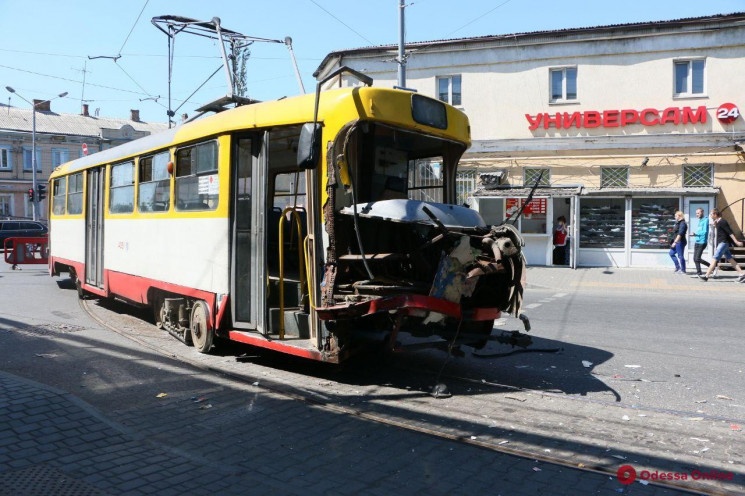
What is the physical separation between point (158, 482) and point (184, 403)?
1740mm

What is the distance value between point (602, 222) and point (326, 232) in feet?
53.8

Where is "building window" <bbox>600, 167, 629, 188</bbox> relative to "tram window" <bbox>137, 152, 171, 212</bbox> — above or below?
above

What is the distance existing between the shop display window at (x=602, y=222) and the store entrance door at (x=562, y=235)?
48 cm

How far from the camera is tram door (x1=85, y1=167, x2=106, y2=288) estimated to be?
11.2 meters

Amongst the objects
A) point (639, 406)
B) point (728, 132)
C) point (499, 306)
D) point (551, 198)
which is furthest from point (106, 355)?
point (728, 132)

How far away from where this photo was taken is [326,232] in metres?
6.01

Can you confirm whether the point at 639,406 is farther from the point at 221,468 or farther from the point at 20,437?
the point at 20,437

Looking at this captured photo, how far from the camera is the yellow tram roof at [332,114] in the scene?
5.93 metres

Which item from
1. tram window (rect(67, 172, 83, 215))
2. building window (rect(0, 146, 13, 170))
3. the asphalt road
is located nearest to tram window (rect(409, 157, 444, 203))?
the asphalt road

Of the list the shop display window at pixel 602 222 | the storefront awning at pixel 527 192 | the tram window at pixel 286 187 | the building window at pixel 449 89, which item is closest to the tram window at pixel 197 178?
the tram window at pixel 286 187

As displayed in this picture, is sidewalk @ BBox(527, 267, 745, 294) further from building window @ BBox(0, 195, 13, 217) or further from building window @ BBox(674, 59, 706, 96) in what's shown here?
building window @ BBox(0, 195, 13, 217)

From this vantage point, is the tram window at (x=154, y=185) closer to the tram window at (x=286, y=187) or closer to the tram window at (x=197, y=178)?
the tram window at (x=197, y=178)

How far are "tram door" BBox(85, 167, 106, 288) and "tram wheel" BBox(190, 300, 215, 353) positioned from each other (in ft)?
13.7

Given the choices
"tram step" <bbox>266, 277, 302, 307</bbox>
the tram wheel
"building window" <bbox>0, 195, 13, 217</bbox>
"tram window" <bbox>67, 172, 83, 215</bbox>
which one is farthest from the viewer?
"building window" <bbox>0, 195, 13, 217</bbox>
